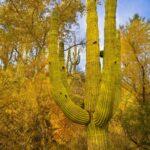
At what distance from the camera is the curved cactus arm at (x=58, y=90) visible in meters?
8.16

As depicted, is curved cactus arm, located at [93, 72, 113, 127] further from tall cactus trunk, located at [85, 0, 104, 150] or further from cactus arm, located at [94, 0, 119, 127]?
tall cactus trunk, located at [85, 0, 104, 150]

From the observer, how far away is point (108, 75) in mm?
8008

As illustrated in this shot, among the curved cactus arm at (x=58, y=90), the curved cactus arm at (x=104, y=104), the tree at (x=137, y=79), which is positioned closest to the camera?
the curved cactus arm at (x=104, y=104)

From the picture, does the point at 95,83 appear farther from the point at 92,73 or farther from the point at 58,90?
the point at 58,90

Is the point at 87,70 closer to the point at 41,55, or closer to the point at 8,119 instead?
the point at 8,119

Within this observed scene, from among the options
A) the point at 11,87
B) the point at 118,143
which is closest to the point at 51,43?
the point at 11,87

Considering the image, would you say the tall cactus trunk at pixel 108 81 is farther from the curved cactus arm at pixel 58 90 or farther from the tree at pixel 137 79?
the tree at pixel 137 79

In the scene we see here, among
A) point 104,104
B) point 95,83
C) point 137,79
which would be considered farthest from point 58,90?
point 137,79

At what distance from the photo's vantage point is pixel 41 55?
17203 mm

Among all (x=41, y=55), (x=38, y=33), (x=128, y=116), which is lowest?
(x=128, y=116)

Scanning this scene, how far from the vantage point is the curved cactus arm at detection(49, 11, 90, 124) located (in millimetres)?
8164

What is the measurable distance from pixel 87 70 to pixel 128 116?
8385 mm

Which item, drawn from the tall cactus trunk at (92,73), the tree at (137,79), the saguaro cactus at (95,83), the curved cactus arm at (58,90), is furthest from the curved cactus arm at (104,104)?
the tree at (137,79)

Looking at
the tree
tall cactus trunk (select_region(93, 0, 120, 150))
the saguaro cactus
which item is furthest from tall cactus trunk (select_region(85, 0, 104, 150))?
the tree
